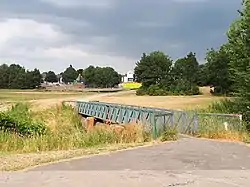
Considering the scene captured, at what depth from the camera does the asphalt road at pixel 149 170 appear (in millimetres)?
9102

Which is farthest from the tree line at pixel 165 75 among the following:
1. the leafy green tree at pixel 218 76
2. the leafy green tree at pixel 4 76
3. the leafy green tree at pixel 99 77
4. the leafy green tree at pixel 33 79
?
the leafy green tree at pixel 4 76

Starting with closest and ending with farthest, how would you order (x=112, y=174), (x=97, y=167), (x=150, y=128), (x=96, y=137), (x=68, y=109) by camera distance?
1. (x=112, y=174)
2. (x=97, y=167)
3. (x=96, y=137)
4. (x=150, y=128)
5. (x=68, y=109)

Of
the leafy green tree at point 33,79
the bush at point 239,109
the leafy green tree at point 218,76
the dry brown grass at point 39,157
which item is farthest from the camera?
the leafy green tree at point 33,79

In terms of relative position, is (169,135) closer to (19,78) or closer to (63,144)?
(63,144)

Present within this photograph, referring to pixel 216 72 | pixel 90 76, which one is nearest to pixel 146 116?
pixel 216 72

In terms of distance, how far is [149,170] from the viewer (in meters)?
10.5

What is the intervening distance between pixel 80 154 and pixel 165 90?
320ft

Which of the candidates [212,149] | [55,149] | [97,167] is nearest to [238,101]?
[212,149]

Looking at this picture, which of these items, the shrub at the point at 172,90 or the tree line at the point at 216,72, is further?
the shrub at the point at 172,90

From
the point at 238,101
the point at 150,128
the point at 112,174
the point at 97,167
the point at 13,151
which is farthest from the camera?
the point at 238,101

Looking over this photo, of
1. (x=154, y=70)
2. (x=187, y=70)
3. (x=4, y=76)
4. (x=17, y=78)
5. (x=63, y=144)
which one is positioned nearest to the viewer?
(x=63, y=144)

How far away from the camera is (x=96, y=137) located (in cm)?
1573

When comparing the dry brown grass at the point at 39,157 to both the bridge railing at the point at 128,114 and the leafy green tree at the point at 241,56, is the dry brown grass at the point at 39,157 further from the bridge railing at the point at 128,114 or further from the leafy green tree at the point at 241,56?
the leafy green tree at the point at 241,56

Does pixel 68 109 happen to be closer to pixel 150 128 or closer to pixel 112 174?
pixel 150 128
